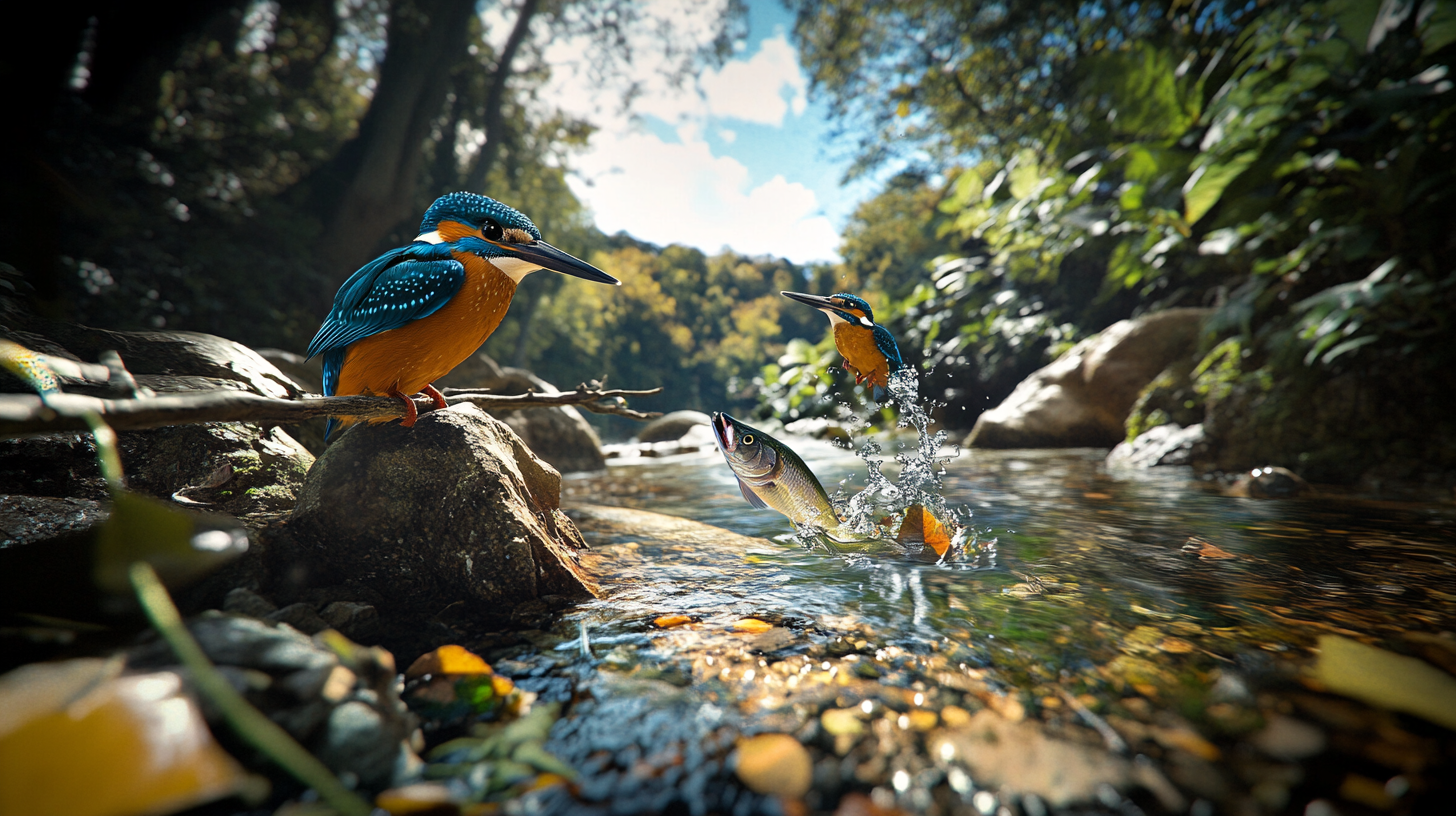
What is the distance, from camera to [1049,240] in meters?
7.78

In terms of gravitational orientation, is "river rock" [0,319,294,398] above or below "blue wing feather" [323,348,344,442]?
above

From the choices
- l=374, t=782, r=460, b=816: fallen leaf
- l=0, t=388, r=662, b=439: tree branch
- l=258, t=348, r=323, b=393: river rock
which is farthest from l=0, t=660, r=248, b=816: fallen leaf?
l=258, t=348, r=323, b=393: river rock

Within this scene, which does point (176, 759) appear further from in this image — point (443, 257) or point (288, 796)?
point (443, 257)

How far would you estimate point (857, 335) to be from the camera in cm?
175

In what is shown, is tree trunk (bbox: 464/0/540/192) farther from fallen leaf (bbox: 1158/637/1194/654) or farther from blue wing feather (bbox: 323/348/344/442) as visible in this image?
fallen leaf (bbox: 1158/637/1194/654)

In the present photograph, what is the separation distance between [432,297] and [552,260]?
1.30 ft

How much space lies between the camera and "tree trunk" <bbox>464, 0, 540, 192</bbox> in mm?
12180

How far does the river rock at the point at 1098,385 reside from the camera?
6832 millimetres

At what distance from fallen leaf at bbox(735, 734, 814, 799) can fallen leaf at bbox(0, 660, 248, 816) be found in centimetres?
78

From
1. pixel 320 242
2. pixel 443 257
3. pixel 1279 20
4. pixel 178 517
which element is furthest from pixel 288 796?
pixel 320 242

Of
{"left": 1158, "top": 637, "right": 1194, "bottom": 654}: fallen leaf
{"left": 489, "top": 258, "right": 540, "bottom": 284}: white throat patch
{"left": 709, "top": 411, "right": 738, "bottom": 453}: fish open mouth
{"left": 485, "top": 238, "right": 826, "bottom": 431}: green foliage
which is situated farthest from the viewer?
{"left": 485, "top": 238, "right": 826, "bottom": 431}: green foliage

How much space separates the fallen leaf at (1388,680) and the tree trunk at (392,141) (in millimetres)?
12275

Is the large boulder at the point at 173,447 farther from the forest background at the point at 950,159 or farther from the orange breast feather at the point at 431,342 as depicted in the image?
the forest background at the point at 950,159

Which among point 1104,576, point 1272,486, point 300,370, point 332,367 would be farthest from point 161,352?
point 1272,486
